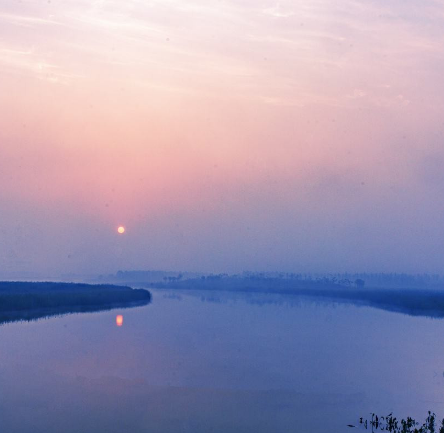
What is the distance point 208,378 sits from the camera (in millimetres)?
20938

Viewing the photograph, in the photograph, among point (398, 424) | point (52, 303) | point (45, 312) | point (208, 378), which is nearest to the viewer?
point (398, 424)

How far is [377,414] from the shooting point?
16750 mm

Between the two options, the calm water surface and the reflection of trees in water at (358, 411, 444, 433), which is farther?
the calm water surface

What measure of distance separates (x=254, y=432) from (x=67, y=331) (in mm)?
21912

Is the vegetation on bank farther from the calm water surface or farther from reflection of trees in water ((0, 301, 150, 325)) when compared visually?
the calm water surface

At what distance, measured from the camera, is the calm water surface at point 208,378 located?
A: 15.9 m

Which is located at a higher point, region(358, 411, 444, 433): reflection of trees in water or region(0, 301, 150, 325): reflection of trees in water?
region(0, 301, 150, 325): reflection of trees in water

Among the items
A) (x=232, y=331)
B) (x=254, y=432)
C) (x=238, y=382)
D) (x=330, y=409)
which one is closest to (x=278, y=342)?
(x=232, y=331)

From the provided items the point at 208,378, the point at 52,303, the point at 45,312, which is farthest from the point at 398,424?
the point at 52,303

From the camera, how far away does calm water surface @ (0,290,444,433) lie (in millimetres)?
15922

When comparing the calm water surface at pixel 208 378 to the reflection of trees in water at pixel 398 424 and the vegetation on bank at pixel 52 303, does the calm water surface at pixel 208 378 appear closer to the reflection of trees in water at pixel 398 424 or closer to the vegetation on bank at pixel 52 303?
the reflection of trees in water at pixel 398 424

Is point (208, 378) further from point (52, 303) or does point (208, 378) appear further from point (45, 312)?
point (52, 303)

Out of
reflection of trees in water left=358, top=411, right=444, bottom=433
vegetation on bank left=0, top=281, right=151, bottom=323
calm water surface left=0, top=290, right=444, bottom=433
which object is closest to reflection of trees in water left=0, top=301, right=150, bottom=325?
vegetation on bank left=0, top=281, right=151, bottom=323

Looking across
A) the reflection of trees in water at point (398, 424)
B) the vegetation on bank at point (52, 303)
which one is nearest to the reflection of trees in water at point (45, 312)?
→ the vegetation on bank at point (52, 303)
